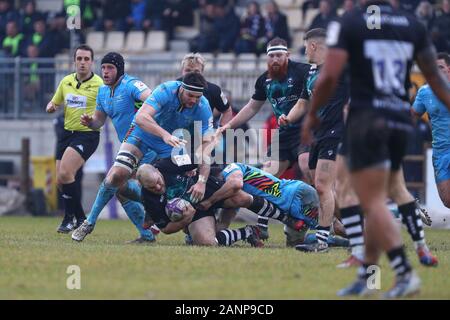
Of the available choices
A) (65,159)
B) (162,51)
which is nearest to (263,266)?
(65,159)

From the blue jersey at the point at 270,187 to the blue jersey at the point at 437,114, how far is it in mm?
1926

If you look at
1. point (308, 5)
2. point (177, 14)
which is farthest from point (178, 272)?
point (177, 14)

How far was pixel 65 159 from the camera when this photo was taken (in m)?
15.6

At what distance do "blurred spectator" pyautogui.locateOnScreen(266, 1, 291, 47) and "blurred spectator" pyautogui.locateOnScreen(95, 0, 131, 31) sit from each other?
4.94m

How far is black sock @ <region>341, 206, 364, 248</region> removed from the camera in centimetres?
1012

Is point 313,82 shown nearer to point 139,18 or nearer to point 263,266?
point 263,266

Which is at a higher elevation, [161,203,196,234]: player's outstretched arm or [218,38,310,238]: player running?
[218,38,310,238]: player running

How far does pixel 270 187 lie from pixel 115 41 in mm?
15174

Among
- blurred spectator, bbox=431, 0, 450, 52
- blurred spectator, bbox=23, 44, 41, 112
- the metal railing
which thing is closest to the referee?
the metal railing

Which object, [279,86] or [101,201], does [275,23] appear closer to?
[279,86]

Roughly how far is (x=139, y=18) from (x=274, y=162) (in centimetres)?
1345

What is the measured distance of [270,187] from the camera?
42.8 feet

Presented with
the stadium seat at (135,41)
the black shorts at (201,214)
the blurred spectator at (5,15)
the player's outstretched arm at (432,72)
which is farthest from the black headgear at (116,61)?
the blurred spectator at (5,15)

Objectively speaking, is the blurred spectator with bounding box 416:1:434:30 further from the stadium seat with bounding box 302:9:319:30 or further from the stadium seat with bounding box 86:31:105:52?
the stadium seat with bounding box 86:31:105:52
